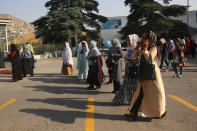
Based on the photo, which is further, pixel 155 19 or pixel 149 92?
pixel 155 19

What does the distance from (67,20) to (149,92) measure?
3300 cm

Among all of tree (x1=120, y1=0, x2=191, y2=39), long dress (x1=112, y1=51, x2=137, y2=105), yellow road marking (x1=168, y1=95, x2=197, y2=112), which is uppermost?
tree (x1=120, y1=0, x2=191, y2=39)

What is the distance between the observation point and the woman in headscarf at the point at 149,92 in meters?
5.32

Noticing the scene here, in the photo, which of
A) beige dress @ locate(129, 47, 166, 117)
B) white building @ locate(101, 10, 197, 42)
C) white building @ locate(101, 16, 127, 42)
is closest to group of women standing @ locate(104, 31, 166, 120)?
beige dress @ locate(129, 47, 166, 117)

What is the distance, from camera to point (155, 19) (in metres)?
35.6

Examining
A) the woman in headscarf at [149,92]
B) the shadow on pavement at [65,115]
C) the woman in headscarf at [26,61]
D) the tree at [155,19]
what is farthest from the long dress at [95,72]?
the tree at [155,19]

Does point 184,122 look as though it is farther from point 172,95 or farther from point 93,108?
point 172,95

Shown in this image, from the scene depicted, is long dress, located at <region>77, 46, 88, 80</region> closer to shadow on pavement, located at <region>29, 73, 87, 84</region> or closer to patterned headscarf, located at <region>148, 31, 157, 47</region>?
shadow on pavement, located at <region>29, 73, 87, 84</region>

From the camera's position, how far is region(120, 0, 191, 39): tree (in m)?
34.9

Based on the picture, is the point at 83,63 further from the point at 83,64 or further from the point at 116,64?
the point at 116,64

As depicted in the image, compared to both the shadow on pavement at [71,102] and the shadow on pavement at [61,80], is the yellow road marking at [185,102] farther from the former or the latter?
the shadow on pavement at [61,80]

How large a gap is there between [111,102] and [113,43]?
6.36 feet

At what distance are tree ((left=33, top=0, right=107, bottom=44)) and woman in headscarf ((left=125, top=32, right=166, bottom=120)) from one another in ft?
105

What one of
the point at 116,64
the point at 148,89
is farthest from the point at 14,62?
the point at 148,89
